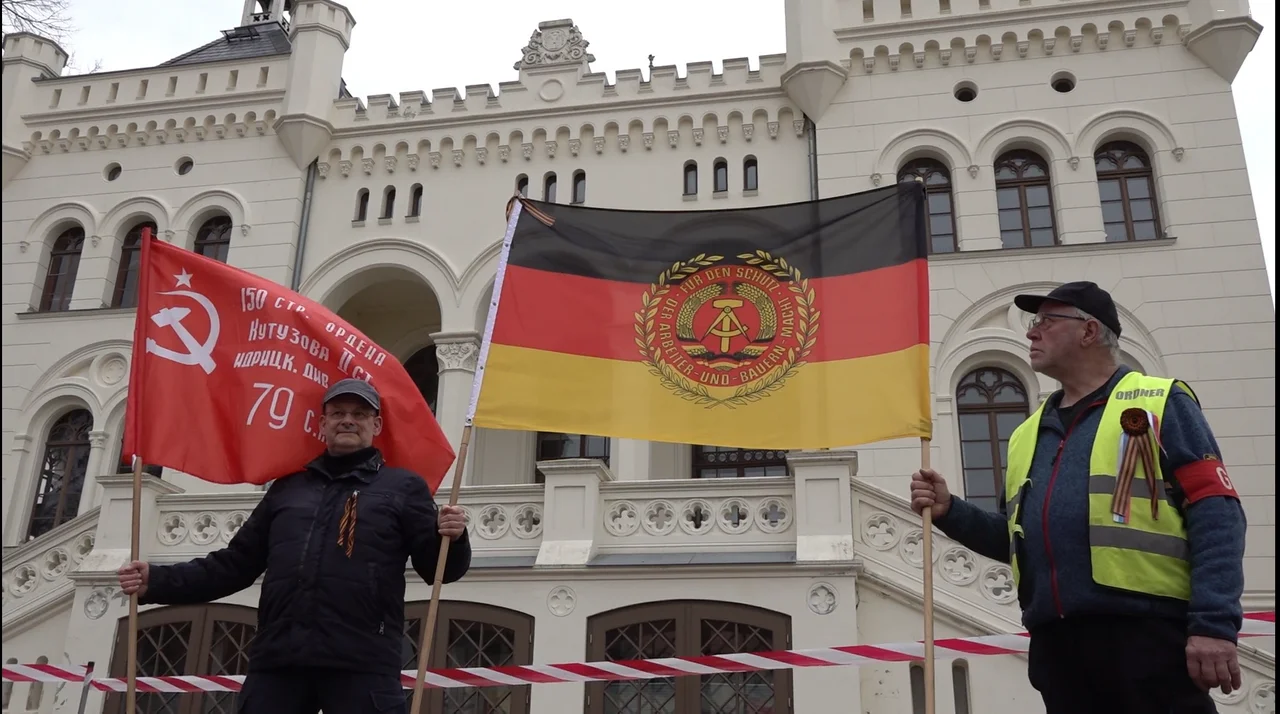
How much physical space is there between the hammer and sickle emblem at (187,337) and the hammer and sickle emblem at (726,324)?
3155 millimetres

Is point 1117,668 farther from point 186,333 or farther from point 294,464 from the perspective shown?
point 186,333

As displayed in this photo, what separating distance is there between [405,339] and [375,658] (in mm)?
16728

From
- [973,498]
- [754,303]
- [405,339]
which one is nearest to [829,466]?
[973,498]

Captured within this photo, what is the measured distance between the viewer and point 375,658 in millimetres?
4312

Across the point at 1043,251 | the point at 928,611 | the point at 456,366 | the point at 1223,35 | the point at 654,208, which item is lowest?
the point at 928,611

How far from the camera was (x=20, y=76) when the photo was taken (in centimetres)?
2045

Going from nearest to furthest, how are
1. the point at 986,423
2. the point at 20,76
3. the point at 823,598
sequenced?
1. the point at 823,598
2. the point at 986,423
3. the point at 20,76

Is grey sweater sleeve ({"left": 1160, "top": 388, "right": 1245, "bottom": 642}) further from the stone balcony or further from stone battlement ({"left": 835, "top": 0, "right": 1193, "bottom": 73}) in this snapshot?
stone battlement ({"left": 835, "top": 0, "right": 1193, "bottom": 73})

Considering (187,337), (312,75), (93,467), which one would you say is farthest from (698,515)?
(312,75)

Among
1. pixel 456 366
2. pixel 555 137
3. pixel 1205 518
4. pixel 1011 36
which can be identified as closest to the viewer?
pixel 1205 518

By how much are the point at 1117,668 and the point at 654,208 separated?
14.4 metres

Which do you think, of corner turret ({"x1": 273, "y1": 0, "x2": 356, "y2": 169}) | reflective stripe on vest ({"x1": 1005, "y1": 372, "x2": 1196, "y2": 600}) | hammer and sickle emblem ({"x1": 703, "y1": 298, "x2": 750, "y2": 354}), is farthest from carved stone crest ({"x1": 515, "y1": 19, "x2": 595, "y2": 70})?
reflective stripe on vest ({"x1": 1005, "y1": 372, "x2": 1196, "y2": 600})

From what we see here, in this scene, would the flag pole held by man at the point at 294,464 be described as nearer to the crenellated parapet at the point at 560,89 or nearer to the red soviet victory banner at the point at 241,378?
the red soviet victory banner at the point at 241,378

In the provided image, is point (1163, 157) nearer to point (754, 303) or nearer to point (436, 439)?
point (754, 303)
